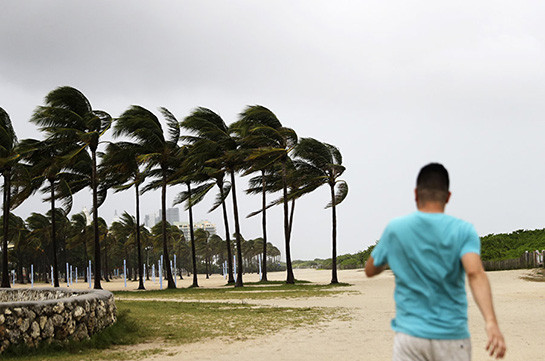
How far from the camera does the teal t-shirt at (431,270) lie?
3.03 meters

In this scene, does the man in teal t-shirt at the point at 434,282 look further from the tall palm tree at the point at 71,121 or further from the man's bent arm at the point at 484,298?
the tall palm tree at the point at 71,121

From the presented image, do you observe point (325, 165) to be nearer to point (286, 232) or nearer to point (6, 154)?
point (286, 232)

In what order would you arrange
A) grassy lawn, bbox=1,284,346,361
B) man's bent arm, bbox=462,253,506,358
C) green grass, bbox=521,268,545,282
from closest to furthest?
1. man's bent arm, bbox=462,253,506,358
2. grassy lawn, bbox=1,284,346,361
3. green grass, bbox=521,268,545,282

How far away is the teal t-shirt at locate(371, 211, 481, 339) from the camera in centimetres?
303

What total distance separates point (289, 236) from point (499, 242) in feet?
97.3

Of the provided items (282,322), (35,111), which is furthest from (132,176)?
(282,322)

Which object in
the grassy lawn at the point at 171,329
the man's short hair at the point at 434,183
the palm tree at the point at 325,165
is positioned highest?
the palm tree at the point at 325,165

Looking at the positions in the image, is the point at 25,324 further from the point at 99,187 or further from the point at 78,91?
the point at 99,187

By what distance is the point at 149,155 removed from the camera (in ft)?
113

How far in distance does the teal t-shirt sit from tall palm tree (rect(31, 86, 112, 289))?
96.8 ft

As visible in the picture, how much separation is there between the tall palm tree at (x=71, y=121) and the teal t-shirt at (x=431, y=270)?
96.8 ft

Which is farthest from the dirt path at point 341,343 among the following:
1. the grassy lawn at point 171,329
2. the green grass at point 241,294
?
the green grass at point 241,294

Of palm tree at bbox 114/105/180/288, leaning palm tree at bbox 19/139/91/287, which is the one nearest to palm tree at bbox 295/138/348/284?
palm tree at bbox 114/105/180/288

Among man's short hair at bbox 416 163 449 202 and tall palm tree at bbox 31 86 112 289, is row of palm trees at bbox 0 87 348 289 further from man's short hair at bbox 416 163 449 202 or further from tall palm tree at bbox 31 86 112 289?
man's short hair at bbox 416 163 449 202
